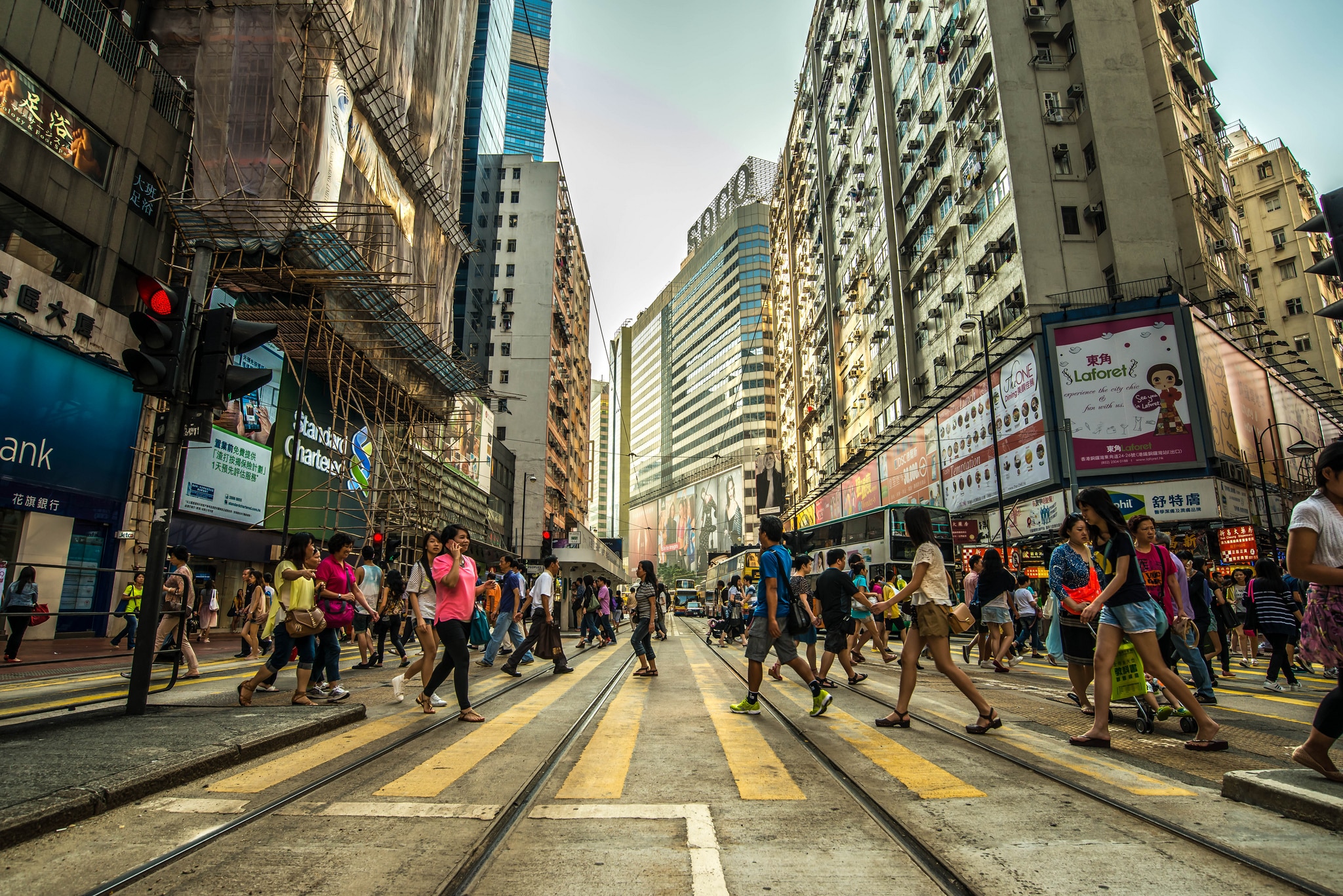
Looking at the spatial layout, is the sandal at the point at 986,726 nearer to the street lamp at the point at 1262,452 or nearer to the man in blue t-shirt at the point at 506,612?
the man in blue t-shirt at the point at 506,612

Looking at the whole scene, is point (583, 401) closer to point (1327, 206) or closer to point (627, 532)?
point (627, 532)

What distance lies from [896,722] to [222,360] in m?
6.48

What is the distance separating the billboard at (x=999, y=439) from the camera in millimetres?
28500

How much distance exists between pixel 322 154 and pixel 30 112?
6.64 meters

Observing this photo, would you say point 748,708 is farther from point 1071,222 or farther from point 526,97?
point 526,97

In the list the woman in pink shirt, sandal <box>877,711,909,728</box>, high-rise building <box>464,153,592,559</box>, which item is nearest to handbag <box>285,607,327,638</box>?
the woman in pink shirt

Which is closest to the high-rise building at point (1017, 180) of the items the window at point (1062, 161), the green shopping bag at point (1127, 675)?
the window at point (1062, 161)

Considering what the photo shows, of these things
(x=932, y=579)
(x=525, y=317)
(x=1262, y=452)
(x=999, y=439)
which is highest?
(x=525, y=317)

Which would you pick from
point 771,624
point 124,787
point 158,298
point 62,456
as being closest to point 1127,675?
point 771,624

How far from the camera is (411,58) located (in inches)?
1020

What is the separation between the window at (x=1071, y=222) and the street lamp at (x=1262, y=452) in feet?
37.6

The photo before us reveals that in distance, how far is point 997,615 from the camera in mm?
11234

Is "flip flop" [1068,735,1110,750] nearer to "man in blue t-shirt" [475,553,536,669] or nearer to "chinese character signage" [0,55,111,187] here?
"man in blue t-shirt" [475,553,536,669]

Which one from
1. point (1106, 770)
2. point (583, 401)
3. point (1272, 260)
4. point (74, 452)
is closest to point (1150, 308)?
point (1106, 770)
